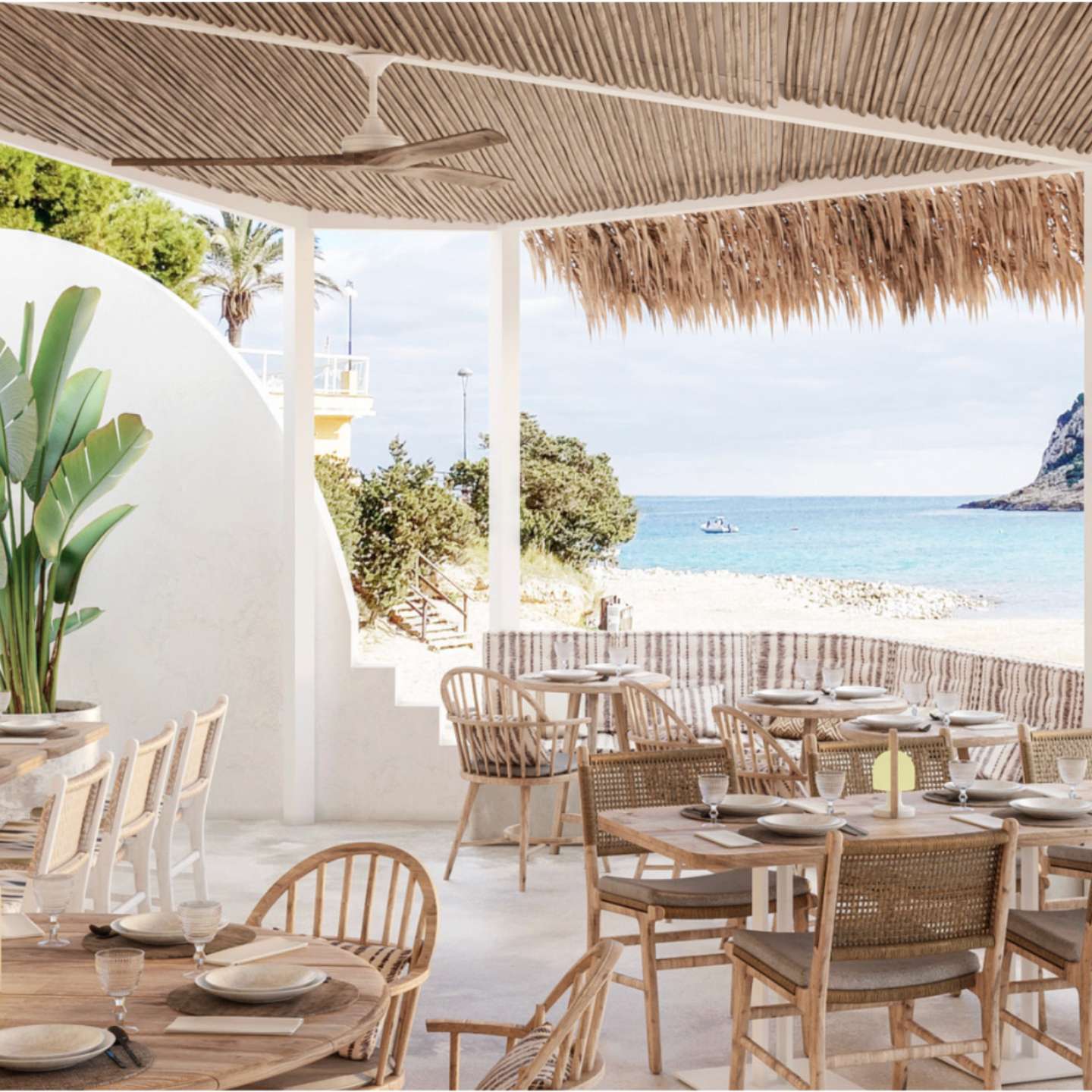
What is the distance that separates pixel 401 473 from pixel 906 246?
14.0 m

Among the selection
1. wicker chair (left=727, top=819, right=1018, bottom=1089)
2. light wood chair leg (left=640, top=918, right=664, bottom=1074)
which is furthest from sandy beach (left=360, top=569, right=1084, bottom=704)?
wicker chair (left=727, top=819, right=1018, bottom=1089)

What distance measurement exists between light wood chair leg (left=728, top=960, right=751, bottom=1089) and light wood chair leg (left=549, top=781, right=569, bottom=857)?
3.31 meters

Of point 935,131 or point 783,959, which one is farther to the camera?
point 935,131

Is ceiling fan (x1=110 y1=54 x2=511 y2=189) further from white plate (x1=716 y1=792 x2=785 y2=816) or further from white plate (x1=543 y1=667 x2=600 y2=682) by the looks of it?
white plate (x1=543 y1=667 x2=600 y2=682)

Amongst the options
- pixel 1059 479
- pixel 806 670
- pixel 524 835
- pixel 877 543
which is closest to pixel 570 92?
pixel 806 670

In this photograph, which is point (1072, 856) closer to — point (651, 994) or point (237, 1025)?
point (651, 994)

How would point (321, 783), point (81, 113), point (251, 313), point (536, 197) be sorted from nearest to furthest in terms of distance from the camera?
point (81, 113)
point (536, 197)
point (321, 783)
point (251, 313)

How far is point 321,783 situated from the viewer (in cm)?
813

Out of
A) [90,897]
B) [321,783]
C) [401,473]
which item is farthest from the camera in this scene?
[401,473]

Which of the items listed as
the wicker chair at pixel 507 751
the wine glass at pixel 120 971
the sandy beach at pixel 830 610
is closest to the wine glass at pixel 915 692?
the wicker chair at pixel 507 751

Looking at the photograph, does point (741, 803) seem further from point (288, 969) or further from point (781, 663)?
point (781, 663)

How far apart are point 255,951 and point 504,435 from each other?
5.54 m

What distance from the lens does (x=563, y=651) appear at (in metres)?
7.93

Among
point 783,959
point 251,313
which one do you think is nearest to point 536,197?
point 783,959
